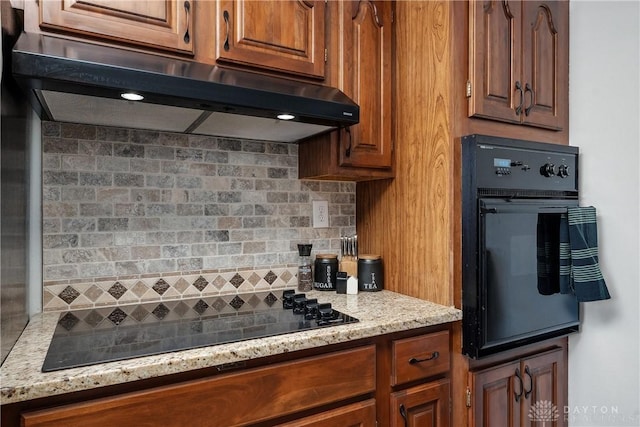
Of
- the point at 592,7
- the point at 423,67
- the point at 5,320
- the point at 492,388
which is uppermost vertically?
the point at 592,7

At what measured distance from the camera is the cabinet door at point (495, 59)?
60.0 inches

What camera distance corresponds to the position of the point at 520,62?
165 centimetres

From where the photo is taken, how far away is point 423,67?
1.62m

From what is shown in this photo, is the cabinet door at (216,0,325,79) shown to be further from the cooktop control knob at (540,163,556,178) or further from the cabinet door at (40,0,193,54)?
the cooktop control knob at (540,163,556,178)

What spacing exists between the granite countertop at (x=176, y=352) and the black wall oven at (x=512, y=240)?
0.14m

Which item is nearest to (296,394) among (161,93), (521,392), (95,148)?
(161,93)

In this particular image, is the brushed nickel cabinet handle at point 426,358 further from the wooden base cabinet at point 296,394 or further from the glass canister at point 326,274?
the glass canister at point 326,274

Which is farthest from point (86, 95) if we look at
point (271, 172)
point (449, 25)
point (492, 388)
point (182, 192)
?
point (492, 388)

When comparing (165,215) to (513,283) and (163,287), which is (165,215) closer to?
(163,287)

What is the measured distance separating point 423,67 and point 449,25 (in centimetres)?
18

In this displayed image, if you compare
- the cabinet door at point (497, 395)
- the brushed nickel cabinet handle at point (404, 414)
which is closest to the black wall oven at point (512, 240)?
the cabinet door at point (497, 395)

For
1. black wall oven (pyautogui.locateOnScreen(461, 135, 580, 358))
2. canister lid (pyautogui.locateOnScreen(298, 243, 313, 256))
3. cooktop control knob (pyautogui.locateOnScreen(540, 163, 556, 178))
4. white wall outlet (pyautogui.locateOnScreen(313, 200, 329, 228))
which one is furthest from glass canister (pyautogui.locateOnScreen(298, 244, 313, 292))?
cooktop control knob (pyautogui.locateOnScreen(540, 163, 556, 178))

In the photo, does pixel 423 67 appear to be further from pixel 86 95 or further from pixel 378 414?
pixel 378 414

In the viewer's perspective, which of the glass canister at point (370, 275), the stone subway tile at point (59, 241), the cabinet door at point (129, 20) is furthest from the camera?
the glass canister at point (370, 275)
